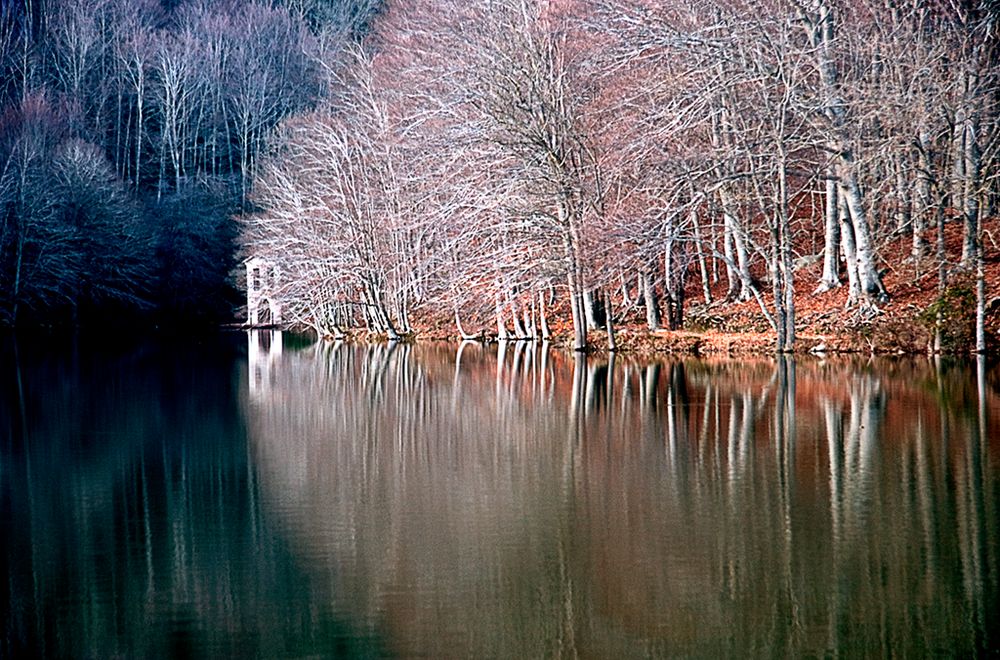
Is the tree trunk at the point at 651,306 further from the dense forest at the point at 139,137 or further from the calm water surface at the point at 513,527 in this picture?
the dense forest at the point at 139,137

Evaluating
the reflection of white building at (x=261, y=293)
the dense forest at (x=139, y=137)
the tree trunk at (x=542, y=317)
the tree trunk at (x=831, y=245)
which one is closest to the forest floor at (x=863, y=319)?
the tree trunk at (x=831, y=245)

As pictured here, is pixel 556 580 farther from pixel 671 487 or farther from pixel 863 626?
pixel 671 487

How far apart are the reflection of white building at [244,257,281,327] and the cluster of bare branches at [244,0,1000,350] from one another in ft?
29.5

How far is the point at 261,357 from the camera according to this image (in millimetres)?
34094

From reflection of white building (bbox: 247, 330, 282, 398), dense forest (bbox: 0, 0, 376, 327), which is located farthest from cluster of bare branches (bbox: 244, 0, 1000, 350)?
dense forest (bbox: 0, 0, 376, 327)

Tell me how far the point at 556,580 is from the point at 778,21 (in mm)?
19913

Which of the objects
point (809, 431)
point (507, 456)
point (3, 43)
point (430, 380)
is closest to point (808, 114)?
point (430, 380)

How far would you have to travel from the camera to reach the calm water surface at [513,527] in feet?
22.2

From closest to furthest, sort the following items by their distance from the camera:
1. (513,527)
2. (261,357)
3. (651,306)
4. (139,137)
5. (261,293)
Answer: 1. (513,527)
2. (651,306)
3. (261,357)
4. (261,293)
5. (139,137)

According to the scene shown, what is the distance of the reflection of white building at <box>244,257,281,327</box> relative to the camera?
44.5 metres

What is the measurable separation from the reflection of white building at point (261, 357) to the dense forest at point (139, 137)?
8281 millimetres

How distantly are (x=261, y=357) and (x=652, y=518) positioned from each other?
25.9 m

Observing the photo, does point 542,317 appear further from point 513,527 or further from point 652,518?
point 513,527

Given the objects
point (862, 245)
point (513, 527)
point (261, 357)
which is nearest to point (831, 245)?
point (862, 245)
